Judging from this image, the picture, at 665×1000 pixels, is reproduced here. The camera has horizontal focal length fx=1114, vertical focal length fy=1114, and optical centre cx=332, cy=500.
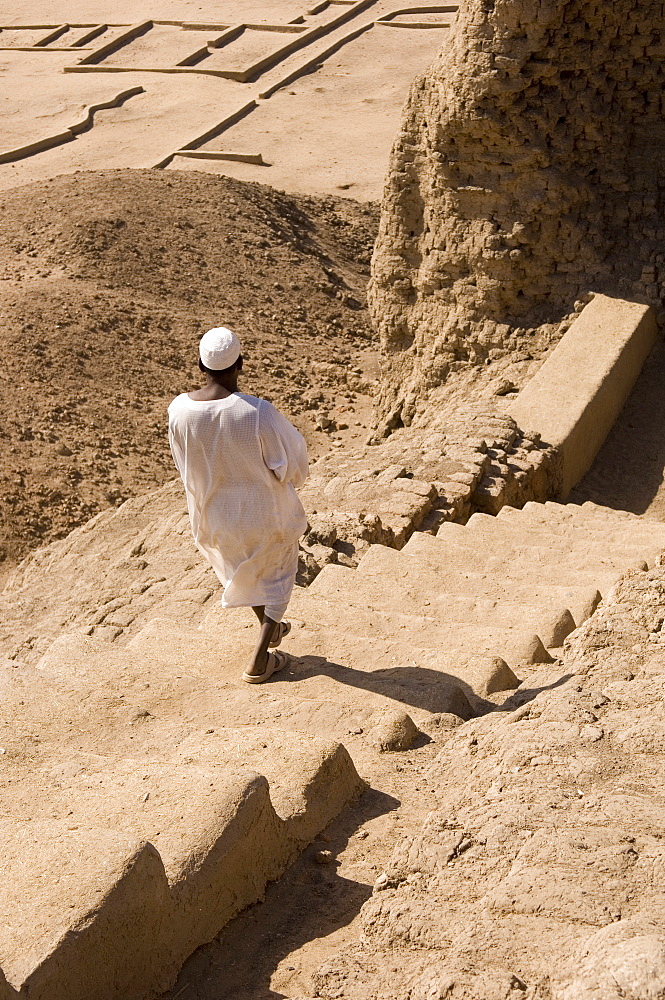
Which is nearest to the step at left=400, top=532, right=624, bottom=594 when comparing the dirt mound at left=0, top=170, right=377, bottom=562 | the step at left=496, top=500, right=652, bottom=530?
the step at left=496, top=500, right=652, bottom=530

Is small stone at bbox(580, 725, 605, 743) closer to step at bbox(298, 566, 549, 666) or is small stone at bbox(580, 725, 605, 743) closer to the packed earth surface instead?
the packed earth surface

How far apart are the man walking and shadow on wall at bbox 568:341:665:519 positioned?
3.57 metres

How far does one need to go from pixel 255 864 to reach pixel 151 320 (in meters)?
11.2

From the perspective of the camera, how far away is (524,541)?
647 cm

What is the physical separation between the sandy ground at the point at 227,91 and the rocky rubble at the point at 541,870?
1616 centimetres

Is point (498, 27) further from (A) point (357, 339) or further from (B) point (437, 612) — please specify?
(A) point (357, 339)

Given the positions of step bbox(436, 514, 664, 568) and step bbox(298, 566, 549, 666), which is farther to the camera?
step bbox(436, 514, 664, 568)

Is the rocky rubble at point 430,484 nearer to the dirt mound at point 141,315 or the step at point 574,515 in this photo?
the step at point 574,515

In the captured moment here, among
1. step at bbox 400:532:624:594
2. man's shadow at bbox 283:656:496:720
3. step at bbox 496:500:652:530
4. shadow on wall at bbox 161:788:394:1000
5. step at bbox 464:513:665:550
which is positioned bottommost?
step at bbox 496:500:652:530

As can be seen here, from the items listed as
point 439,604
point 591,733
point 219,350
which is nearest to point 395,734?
point 591,733

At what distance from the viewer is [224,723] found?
4301 millimetres

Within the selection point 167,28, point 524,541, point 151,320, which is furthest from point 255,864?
point 167,28

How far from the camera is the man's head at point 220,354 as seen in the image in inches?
181

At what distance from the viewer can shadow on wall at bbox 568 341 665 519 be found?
26.1 feet
